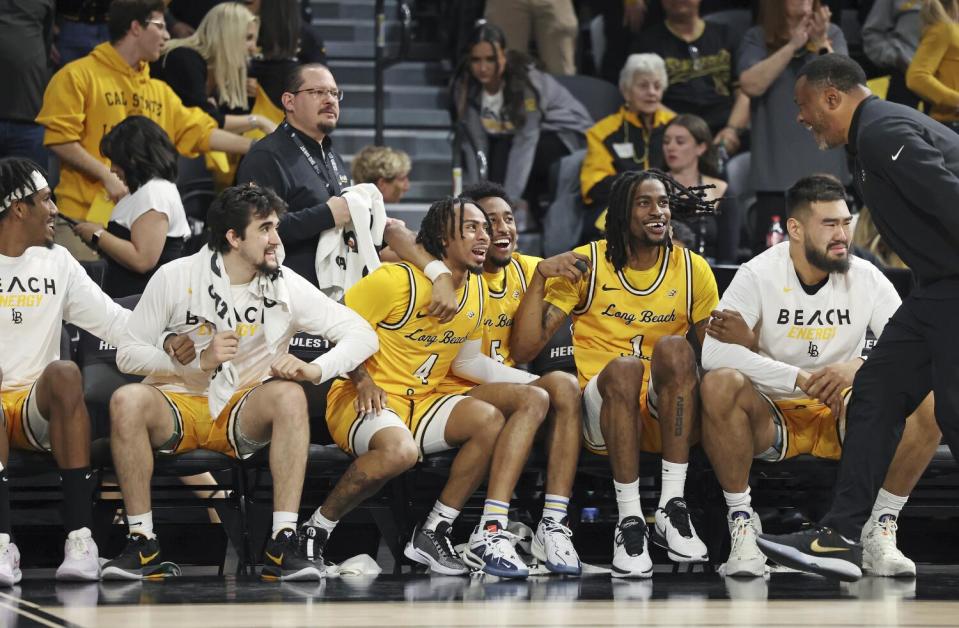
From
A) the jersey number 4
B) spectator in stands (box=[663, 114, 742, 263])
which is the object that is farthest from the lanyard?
spectator in stands (box=[663, 114, 742, 263])

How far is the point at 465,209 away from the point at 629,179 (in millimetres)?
687

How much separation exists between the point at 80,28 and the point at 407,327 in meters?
3.65

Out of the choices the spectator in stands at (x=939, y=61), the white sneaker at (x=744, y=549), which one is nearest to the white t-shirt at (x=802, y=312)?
the white sneaker at (x=744, y=549)

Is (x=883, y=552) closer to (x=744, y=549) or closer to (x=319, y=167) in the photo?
(x=744, y=549)

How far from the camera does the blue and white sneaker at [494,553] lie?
5184 millimetres

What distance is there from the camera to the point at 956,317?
15.1ft

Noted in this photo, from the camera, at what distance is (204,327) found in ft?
17.8

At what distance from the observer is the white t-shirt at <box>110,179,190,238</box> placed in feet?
20.7

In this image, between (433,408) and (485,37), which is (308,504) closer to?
(433,408)

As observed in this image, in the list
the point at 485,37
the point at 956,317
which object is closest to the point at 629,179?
the point at 956,317

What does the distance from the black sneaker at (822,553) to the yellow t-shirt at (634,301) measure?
123cm

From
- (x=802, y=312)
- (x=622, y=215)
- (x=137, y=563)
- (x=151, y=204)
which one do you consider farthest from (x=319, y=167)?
(x=802, y=312)

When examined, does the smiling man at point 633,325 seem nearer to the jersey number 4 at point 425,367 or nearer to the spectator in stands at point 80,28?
the jersey number 4 at point 425,367

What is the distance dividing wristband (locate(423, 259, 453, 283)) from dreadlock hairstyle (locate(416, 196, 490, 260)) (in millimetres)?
97
